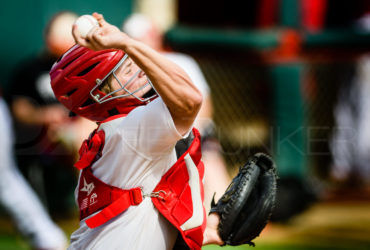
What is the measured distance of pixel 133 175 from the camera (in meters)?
2.39

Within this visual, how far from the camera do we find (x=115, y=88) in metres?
2.53

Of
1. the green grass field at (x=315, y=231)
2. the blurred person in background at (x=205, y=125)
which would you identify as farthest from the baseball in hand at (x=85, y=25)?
the green grass field at (x=315, y=231)

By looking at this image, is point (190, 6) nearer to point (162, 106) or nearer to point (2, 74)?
point (2, 74)

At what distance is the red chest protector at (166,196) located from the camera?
7.85 ft

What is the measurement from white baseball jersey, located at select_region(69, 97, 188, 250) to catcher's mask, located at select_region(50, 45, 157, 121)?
→ 0.33 ft

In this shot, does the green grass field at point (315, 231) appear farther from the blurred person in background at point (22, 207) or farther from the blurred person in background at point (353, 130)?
the blurred person in background at point (22, 207)

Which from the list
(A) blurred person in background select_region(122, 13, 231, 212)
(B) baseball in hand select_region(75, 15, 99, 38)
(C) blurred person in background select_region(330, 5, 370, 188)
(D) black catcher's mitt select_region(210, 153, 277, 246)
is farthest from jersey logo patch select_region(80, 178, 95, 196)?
(C) blurred person in background select_region(330, 5, 370, 188)

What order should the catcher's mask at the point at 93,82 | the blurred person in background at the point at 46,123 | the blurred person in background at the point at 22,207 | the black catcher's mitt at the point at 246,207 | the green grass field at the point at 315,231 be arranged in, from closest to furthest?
1. the catcher's mask at the point at 93,82
2. the black catcher's mitt at the point at 246,207
3. the blurred person in background at the point at 22,207
4. the green grass field at the point at 315,231
5. the blurred person in background at the point at 46,123

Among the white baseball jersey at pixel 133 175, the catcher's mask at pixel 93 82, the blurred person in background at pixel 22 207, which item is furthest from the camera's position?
the blurred person in background at pixel 22 207

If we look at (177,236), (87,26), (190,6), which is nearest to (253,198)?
(177,236)

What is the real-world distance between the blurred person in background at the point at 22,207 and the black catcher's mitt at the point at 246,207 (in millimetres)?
2965

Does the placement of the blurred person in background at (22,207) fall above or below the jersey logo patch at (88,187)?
below

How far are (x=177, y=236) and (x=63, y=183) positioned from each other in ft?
15.3

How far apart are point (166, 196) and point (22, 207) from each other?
3325 millimetres
